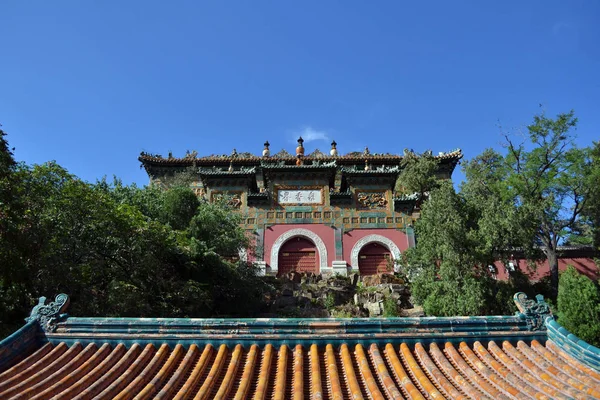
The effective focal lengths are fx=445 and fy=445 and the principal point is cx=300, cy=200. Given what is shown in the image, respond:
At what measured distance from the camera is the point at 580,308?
12617mm

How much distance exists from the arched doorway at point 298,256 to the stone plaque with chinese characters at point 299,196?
6.34ft

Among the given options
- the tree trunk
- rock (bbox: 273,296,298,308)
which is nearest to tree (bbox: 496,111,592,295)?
the tree trunk

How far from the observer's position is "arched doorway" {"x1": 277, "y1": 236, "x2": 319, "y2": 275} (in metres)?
21.3

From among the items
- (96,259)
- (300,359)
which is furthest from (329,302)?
→ (300,359)

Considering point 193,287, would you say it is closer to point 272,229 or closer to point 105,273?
point 105,273

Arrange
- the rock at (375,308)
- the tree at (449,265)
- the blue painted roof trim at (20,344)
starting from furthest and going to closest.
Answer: the rock at (375,308)
the tree at (449,265)
the blue painted roof trim at (20,344)

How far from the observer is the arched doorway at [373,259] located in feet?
69.2

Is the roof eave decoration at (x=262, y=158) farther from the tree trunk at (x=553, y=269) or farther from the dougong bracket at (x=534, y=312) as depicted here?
the dougong bracket at (x=534, y=312)

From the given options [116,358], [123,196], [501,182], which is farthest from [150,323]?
[501,182]

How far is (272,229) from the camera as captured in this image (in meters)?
21.9

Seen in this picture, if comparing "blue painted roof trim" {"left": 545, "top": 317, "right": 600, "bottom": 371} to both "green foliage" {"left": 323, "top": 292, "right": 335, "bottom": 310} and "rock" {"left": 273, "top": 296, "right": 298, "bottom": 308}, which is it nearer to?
"green foliage" {"left": 323, "top": 292, "right": 335, "bottom": 310}

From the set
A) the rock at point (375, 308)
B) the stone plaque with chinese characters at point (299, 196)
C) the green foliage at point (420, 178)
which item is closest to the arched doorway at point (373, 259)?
the stone plaque with chinese characters at point (299, 196)

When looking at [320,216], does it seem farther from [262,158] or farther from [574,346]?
[574,346]

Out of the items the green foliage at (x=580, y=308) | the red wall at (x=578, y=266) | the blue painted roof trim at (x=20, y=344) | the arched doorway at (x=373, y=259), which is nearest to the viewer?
the blue painted roof trim at (x=20, y=344)
